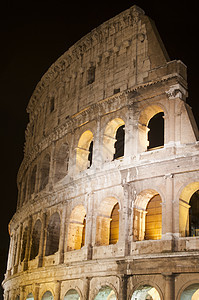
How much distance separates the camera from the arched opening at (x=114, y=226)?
1967 centimetres

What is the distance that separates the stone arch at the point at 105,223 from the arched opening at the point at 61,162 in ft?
16.0

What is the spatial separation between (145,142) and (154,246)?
4.78 meters

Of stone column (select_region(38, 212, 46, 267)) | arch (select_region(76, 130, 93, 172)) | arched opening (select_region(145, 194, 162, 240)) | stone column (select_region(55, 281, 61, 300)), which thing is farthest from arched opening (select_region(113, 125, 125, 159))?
stone column (select_region(55, 281, 61, 300))

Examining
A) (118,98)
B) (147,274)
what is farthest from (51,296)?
(118,98)

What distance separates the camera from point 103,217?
19.6 metres

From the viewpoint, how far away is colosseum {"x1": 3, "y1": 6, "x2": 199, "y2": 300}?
54.7 feet

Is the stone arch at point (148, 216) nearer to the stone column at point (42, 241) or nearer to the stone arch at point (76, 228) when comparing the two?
the stone arch at point (76, 228)

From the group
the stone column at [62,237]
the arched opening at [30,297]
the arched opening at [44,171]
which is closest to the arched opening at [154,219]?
the stone column at [62,237]

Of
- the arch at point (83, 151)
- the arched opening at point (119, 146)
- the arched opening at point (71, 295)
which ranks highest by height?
the arched opening at point (119, 146)

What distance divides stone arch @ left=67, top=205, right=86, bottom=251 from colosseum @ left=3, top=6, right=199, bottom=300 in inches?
1.9

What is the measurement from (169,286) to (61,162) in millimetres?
10420

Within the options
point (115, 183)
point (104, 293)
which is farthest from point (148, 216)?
point (104, 293)

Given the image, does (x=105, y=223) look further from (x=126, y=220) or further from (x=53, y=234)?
(x=53, y=234)

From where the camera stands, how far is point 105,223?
64.4ft
